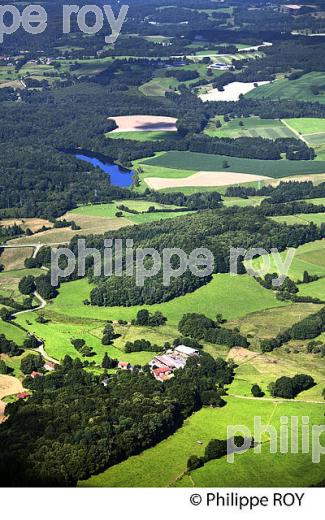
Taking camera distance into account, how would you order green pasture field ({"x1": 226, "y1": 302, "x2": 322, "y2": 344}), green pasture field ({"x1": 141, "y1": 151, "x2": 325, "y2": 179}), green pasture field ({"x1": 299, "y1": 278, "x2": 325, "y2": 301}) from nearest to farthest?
green pasture field ({"x1": 226, "y1": 302, "x2": 322, "y2": 344})
green pasture field ({"x1": 299, "y1": 278, "x2": 325, "y2": 301})
green pasture field ({"x1": 141, "y1": 151, "x2": 325, "y2": 179})

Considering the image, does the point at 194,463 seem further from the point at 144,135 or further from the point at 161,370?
the point at 144,135

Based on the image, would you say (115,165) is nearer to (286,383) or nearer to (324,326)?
(324,326)

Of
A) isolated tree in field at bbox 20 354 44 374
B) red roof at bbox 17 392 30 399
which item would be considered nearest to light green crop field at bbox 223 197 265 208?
isolated tree in field at bbox 20 354 44 374

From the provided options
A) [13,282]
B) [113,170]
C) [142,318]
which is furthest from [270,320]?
[113,170]

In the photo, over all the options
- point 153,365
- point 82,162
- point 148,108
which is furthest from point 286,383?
point 148,108

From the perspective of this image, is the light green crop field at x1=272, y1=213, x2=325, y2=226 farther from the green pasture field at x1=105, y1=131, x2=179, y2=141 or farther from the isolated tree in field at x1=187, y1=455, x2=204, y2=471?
the isolated tree in field at x1=187, y1=455, x2=204, y2=471
